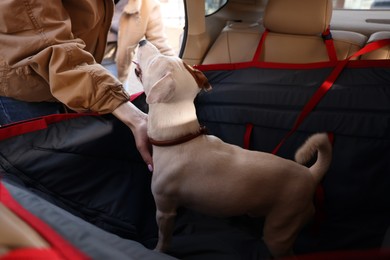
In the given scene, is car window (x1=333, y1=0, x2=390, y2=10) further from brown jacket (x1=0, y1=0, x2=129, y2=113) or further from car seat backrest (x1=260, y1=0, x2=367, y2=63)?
brown jacket (x1=0, y1=0, x2=129, y2=113)

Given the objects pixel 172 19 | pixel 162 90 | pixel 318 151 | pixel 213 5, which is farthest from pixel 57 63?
pixel 172 19

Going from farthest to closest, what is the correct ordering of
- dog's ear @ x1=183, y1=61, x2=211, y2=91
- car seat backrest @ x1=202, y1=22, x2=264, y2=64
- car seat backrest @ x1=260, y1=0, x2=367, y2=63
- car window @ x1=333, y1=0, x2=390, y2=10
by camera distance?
car window @ x1=333, y1=0, x2=390, y2=10
car seat backrest @ x1=202, y1=22, x2=264, y2=64
car seat backrest @ x1=260, y1=0, x2=367, y2=63
dog's ear @ x1=183, y1=61, x2=211, y2=91

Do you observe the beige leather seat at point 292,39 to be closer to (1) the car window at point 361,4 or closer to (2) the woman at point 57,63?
(2) the woman at point 57,63

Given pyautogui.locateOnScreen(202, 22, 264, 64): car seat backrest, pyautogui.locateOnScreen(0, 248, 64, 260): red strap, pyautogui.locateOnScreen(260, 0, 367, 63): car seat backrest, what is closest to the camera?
pyautogui.locateOnScreen(0, 248, 64, 260): red strap

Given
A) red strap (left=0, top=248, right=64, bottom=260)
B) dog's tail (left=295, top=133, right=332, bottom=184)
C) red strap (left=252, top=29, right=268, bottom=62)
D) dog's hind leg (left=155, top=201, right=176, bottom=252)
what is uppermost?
red strap (left=0, top=248, right=64, bottom=260)

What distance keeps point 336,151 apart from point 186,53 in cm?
90

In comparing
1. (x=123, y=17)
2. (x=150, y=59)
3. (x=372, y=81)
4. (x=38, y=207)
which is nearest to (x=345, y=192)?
(x=372, y=81)

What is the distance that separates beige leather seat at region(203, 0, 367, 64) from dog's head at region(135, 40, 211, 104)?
1.84 ft

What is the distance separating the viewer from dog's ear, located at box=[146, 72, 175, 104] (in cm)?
94

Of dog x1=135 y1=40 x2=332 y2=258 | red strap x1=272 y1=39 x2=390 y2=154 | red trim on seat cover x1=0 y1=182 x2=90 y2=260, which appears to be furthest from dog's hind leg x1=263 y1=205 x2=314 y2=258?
red trim on seat cover x1=0 y1=182 x2=90 y2=260

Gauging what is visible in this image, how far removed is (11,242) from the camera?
45cm

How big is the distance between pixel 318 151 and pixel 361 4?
176 cm

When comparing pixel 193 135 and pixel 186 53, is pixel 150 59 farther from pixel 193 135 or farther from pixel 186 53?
pixel 186 53

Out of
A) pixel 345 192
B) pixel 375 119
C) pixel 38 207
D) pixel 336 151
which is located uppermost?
pixel 38 207
